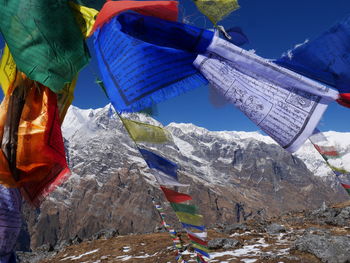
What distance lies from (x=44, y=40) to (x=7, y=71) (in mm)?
818

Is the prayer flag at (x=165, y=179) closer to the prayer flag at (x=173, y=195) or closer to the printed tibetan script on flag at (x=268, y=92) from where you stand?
the prayer flag at (x=173, y=195)

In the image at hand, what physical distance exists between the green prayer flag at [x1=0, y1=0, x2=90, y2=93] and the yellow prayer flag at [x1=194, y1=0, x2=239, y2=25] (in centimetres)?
110

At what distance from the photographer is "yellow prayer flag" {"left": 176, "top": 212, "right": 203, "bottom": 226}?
2764 mm

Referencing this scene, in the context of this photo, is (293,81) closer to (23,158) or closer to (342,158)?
(342,158)

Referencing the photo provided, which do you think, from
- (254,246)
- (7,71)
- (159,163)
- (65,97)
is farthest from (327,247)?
(7,71)

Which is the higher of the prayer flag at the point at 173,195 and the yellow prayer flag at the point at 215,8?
the yellow prayer flag at the point at 215,8

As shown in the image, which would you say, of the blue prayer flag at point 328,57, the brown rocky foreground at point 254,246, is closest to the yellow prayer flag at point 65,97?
the blue prayer flag at point 328,57

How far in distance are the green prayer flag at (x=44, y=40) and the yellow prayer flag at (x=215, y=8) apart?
1.10 metres

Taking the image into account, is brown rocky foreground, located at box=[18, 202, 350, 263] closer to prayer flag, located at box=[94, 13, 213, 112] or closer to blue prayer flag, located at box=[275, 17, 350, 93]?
blue prayer flag, located at box=[275, 17, 350, 93]

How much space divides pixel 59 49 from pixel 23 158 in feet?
3.43

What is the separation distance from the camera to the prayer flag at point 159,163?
109 inches

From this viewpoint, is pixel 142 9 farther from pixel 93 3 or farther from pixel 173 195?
pixel 173 195

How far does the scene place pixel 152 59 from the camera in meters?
2.53

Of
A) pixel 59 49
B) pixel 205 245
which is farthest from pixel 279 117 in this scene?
pixel 59 49
